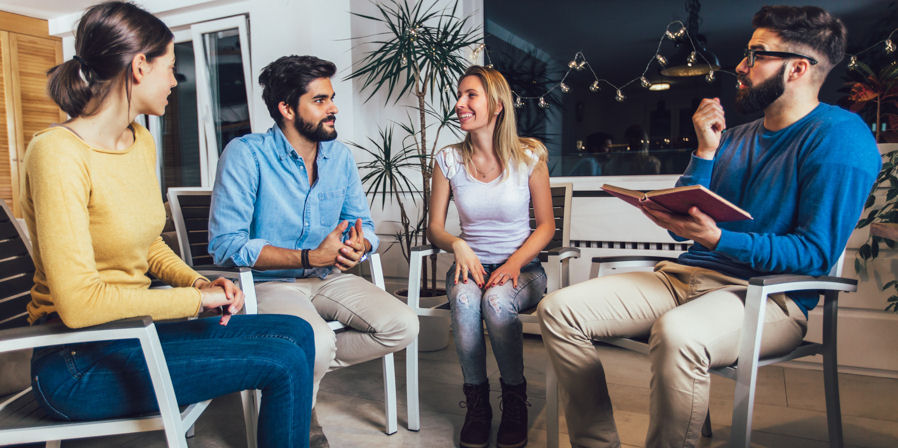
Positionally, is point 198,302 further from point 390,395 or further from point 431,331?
point 431,331

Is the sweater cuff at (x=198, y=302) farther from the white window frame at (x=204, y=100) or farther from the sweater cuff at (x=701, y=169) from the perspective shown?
the white window frame at (x=204, y=100)

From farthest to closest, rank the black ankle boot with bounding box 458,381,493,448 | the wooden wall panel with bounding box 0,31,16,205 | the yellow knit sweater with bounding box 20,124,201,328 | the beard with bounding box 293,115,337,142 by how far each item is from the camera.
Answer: the wooden wall panel with bounding box 0,31,16,205
the beard with bounding box 293,115,337,142
the black ankle boot with bounding box 458,381,493,448
the yellow knit sweater with bounding box 20,124,201,328

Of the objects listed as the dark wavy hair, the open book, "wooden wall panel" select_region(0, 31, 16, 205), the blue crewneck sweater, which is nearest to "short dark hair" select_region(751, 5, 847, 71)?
the blue crewneck sweater

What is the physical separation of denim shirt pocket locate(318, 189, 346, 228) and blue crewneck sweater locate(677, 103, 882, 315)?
123 cm

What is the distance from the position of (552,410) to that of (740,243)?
0.76 m

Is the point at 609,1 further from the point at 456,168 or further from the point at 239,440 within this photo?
the point at 239,440

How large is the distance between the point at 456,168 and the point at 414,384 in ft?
2.64

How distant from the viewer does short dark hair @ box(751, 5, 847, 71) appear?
1.51 meters

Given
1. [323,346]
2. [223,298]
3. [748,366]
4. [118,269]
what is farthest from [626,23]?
[118,269]

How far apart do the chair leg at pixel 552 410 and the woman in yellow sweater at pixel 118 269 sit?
→ 0.78m

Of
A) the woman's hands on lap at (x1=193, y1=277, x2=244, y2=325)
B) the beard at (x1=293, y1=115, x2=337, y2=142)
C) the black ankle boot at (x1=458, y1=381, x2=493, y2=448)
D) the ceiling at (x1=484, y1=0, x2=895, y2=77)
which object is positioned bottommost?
the black ankle boot at (x1=458, y1=381, x2=493, y2=448)

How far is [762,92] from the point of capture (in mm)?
1570

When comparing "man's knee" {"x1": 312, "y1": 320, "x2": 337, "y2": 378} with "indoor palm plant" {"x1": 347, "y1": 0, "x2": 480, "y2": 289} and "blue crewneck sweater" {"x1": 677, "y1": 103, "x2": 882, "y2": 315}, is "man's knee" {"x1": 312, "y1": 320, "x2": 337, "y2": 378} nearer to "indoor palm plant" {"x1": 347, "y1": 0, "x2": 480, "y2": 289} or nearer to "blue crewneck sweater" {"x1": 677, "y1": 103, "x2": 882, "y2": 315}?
"blue crewneck sweater" {"x1": 677, "y1": 103, "x2": 882, "y2": 315}

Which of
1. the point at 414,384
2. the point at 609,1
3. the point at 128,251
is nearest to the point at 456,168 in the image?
the point at 414,384
